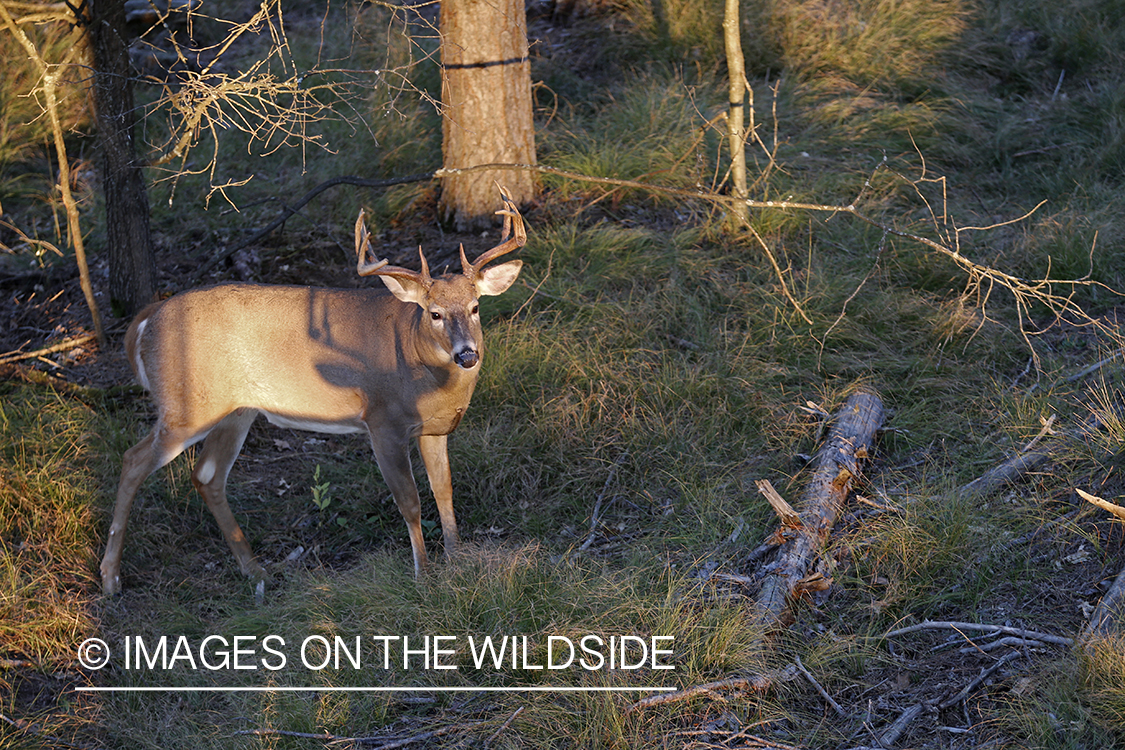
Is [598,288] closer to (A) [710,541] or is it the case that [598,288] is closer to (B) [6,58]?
(A) [710,541]

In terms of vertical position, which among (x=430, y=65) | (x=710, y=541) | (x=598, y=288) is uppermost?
(x=430, y=65)

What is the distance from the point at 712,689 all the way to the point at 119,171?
4.83 meters

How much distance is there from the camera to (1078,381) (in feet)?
17.5

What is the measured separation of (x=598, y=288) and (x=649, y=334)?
54 cm

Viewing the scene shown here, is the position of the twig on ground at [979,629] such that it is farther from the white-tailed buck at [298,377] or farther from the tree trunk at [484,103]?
the tree trunk at [484,103]

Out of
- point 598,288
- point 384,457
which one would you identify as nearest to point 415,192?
point 598,288

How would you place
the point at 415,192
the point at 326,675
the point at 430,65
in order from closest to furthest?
the point at 326,675
the point at 415,192
the point at 430,65

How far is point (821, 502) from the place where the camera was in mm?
4484

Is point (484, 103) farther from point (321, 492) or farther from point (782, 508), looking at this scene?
point (782, 508)

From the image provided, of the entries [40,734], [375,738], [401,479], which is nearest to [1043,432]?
[401,479]

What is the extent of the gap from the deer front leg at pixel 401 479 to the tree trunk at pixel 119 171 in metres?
2.64

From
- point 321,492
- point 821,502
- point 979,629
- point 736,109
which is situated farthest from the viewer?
point 736,109

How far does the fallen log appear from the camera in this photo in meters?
4.05

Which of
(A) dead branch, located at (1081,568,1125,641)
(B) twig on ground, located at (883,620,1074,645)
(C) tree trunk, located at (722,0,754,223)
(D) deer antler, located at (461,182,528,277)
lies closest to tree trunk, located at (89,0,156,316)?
(D) deer antler, located at (461,182,528,277)
